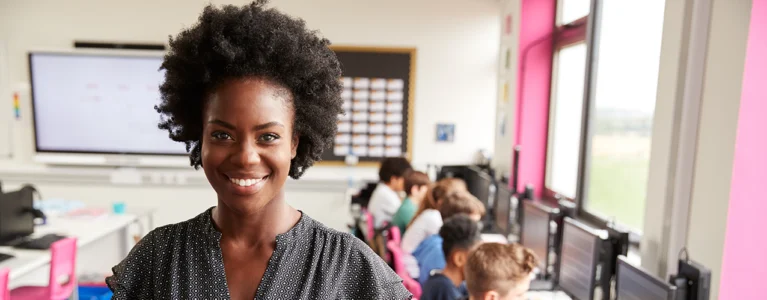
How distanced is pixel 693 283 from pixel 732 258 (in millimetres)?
288

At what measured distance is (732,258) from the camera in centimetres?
158

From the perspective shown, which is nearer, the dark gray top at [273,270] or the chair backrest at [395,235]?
the dark gray top at [273,270]

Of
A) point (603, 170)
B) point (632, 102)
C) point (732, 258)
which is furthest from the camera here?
point (603, 170)

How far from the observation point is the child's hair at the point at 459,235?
226 centimetres

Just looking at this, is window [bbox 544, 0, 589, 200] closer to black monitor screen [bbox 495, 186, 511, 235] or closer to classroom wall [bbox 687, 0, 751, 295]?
black monitor screen [bbox 495, 186, 511, 235]

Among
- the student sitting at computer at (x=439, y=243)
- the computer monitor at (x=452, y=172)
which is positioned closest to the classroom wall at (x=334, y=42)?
the computer monitor at (x=452, y=172)

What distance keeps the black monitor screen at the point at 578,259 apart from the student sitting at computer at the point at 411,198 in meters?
1.34

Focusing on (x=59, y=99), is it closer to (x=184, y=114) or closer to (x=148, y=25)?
(x=148, y=25)

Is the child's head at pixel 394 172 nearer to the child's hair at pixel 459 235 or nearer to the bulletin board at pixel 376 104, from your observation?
the bulletin board at pixel 376 104

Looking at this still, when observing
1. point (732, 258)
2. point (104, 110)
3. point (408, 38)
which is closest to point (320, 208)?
point (408, 38)

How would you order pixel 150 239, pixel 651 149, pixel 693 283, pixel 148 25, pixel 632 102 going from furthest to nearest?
pixel 148 25 → pixel 632 102 → pixel 651 149 → pixel 693 283 → pixel 150 239

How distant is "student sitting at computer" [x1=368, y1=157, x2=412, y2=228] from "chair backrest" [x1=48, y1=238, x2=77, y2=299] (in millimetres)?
1991

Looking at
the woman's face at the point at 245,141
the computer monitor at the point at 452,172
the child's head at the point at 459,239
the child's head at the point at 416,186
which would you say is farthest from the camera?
the computer monitor at the point at 452,172

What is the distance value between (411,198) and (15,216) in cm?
255
